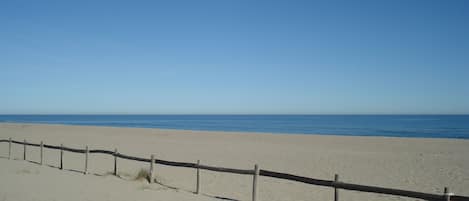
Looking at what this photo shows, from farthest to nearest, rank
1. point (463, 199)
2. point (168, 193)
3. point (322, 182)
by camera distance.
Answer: point (168, 193), point (322, 182), point (463, 199)

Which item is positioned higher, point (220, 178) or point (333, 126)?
point (220, 178)

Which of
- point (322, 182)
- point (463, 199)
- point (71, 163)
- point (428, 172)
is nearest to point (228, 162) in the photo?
point (71, 163)

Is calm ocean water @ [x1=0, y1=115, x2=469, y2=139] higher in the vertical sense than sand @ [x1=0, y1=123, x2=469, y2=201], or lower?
lower

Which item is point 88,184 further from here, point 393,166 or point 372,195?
point 393,166

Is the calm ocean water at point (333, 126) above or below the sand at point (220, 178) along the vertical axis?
below

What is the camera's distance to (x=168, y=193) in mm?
10750

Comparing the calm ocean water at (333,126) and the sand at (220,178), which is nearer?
the sand at (220,178)

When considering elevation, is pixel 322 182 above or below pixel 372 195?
above

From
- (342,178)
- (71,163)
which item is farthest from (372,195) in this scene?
(71,163)

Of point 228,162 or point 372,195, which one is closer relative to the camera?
point 372,195

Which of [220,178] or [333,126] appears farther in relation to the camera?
[333,126]

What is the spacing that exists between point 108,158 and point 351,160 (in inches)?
457

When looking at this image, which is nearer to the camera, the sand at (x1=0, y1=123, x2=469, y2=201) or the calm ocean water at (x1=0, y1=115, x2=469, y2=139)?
the sand at (x1=0, y1=123, x2=469, y2=201)

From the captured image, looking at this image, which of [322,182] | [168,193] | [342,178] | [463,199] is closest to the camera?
[463,199]
